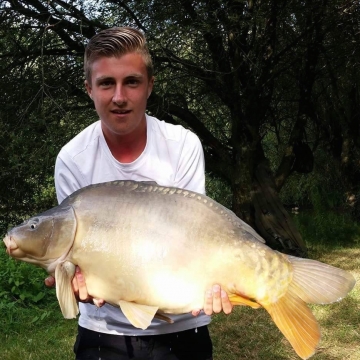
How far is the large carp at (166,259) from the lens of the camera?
1.27 metres

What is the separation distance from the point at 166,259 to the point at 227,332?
229 centimetres

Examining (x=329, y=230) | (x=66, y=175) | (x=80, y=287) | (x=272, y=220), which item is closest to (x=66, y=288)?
(x=80, y=287)

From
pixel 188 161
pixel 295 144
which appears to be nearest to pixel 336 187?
pixel 295 144

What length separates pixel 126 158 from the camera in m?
1.51

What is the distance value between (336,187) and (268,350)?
5539 mm

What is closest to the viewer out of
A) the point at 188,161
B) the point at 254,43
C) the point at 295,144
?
the point at 188,161

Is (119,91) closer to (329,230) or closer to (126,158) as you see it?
(126,158)

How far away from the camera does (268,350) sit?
314 cm

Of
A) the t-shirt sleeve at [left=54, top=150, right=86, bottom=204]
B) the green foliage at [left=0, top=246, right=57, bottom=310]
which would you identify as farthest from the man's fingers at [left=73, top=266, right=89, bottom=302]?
the green foliage at [left=0, top=246, right=57, bottom=310]

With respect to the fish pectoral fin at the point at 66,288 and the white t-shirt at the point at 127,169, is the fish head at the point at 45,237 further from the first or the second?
the white t-shirt at the point at 127,169

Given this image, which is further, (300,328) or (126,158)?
(126,158)

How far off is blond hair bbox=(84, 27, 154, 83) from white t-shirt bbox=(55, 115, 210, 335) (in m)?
0.19

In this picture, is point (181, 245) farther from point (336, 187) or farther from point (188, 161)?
point (336, 187)

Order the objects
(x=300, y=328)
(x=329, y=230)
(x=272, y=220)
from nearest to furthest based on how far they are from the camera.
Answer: (x=300, y=328) → (x=272, y=220) → (x=329, y=230)
